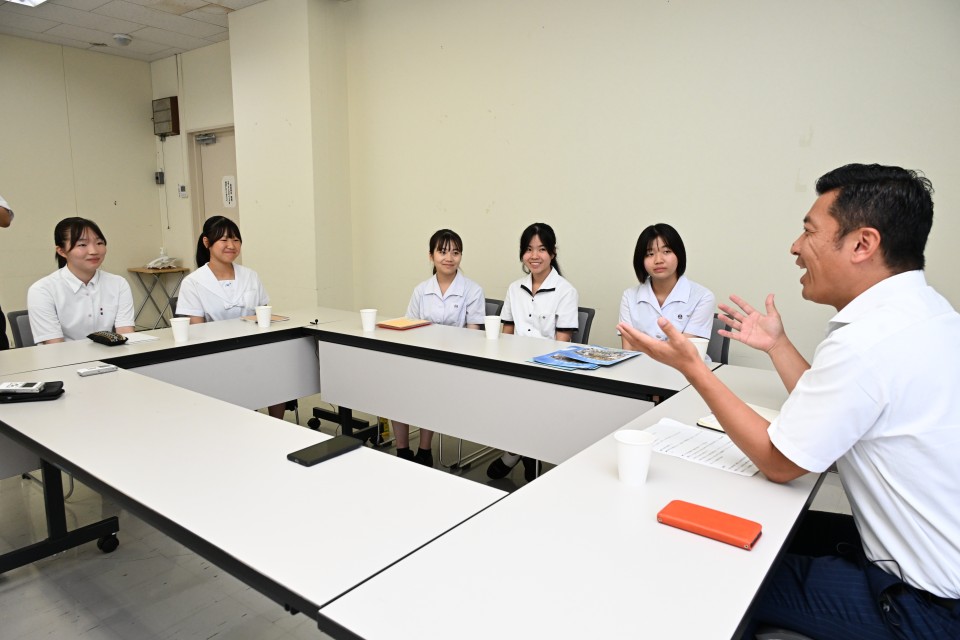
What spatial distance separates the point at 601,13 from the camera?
3.52m

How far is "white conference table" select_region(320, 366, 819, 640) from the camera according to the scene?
2.55 ft

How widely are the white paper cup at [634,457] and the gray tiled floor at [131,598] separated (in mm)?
1214

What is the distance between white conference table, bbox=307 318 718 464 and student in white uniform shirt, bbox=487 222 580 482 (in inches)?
17.1

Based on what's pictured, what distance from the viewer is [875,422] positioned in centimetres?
103

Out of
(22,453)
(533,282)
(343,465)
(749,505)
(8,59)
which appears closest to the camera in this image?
(749,505)

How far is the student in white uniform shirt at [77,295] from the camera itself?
2.70 metres

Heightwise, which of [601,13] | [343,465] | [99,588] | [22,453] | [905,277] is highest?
[601,13]

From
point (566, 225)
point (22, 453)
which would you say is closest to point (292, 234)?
point (566, 225)

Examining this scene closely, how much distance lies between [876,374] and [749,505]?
319 millimetres

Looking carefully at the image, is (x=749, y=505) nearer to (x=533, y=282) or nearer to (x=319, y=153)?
(x=533, y=282)

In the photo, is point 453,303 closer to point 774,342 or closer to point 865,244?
point 774,342

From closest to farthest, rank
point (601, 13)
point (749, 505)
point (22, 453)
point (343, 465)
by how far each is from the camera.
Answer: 1. point (749, 505)
2. point (343, 465)
3. point (22, 453)
4. point (601, 13)

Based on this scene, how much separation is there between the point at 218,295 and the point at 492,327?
5.14 ft

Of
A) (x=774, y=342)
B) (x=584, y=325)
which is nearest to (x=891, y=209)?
(x=774, y=342)
